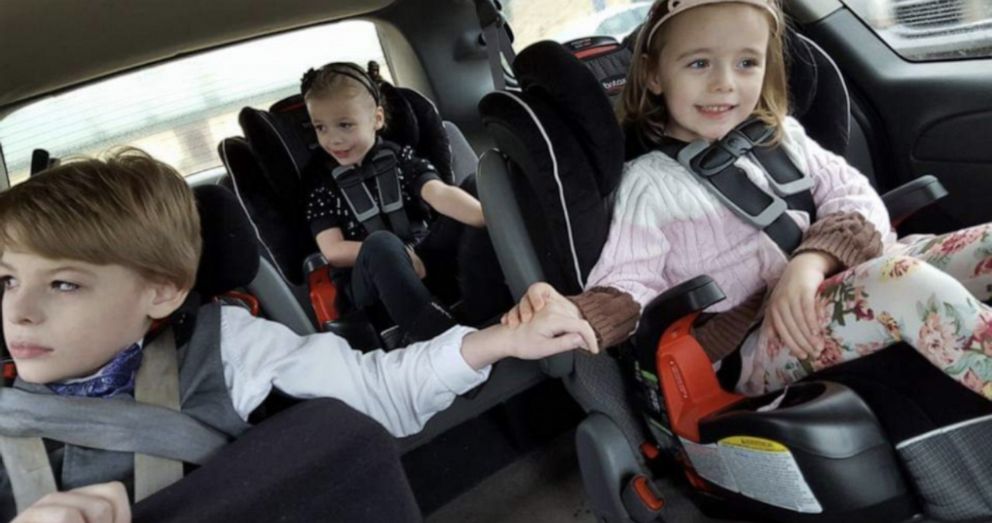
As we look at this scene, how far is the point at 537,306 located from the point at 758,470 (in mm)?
429

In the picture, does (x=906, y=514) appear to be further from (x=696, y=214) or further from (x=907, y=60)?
(x=907, y=60)

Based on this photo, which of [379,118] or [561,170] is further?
[379,118]

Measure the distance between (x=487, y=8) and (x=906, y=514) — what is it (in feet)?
4.85

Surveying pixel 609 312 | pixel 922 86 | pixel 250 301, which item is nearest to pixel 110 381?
pixel 250 301

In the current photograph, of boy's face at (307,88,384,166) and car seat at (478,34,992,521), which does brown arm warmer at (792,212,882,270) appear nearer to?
car seat at (478,34,992,521)

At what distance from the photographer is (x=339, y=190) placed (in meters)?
2.49

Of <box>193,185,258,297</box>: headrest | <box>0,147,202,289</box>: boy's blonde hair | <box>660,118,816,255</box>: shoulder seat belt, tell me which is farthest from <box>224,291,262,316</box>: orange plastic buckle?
<box>660,118,816,255</box>: shoulder seat belt

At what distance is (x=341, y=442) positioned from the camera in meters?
0.84

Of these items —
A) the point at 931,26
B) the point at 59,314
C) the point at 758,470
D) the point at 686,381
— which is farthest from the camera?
the point at 931,26

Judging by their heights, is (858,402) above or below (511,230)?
below

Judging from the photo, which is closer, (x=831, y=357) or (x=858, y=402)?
(x=858, y=402)

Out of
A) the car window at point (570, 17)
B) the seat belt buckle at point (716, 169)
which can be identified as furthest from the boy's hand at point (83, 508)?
the car window at point (570, 17)

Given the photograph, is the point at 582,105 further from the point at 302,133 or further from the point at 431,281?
the point at 302,133

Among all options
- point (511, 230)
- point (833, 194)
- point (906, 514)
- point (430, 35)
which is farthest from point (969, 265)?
point (430, 35)
